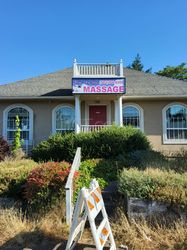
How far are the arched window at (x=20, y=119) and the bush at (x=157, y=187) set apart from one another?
9.83m

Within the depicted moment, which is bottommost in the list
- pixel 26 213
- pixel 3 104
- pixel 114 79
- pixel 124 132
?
pixel 26 213

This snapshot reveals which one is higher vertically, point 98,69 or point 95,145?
point 98,69

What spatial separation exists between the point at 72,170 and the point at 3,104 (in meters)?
9.86

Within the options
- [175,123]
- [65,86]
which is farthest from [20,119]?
[175,123]

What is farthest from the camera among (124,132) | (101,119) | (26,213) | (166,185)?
(101,119)

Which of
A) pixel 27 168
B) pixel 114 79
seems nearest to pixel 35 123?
pixel 114 79

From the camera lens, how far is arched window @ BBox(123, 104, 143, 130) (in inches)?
578

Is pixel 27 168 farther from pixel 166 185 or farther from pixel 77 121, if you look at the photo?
pixel 77 121

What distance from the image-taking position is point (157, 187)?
5.29 metres

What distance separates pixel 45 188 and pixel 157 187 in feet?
8.72

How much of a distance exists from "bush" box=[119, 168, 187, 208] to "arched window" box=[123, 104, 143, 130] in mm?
9042

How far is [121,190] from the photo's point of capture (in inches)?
224

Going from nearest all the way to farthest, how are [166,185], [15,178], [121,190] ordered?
[166,185] < [121,190] < [15,178]

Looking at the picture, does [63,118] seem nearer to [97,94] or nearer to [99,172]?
[97,94]
